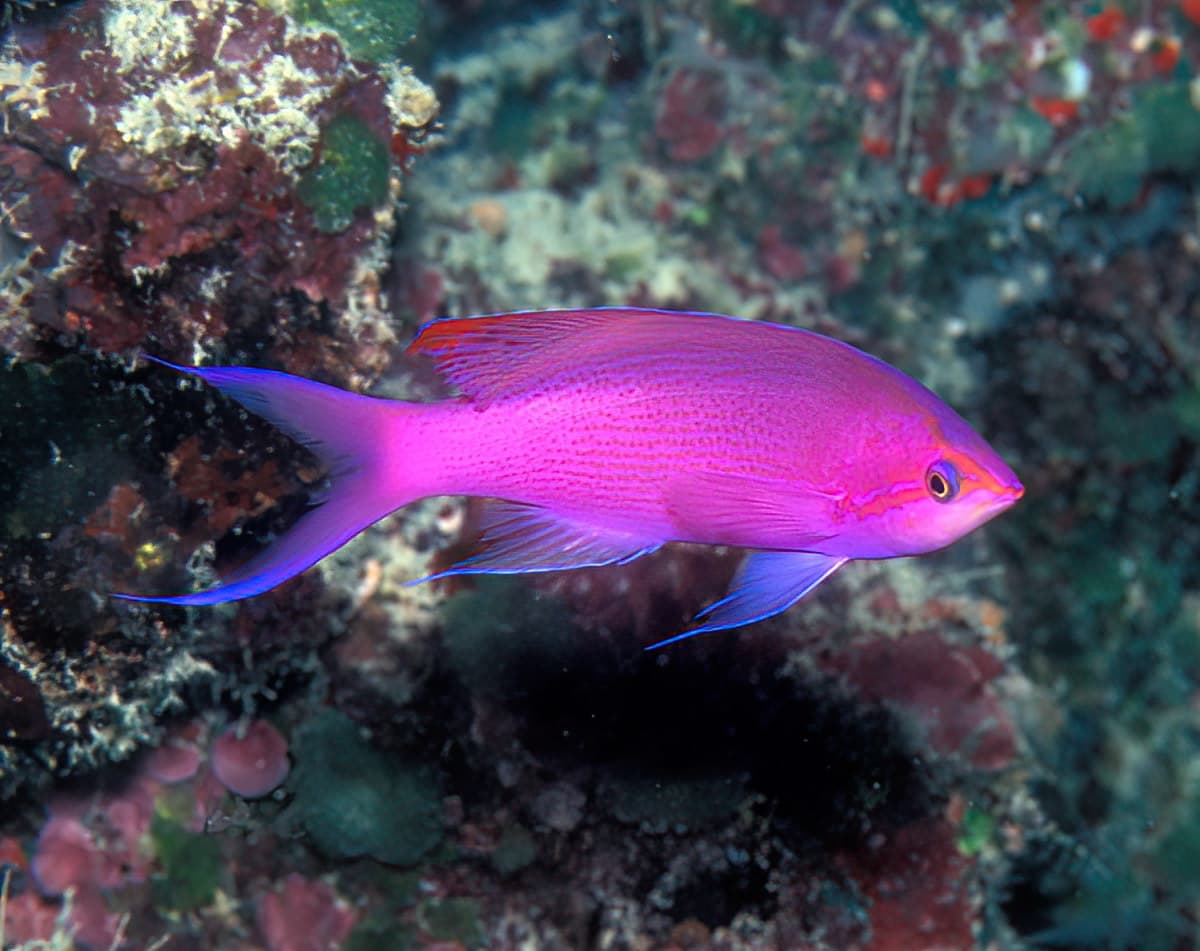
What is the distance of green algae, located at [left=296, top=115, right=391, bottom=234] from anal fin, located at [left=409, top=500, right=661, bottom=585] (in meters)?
1.59

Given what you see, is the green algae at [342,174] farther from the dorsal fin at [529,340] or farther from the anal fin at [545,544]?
the anal fin at [545,544]

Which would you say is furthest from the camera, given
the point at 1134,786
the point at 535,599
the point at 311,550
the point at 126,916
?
the point at 1134,786

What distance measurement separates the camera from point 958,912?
140 inches

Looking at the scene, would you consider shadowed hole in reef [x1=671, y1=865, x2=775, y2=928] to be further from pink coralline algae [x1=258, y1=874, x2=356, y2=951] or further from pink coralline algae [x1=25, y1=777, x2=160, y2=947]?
pink coralline algae [x1=25, y1=777, x2=160, y2=947]

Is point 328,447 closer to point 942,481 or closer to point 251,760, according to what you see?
point 942,481

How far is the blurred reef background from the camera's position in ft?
9.56

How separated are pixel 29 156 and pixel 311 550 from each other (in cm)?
208

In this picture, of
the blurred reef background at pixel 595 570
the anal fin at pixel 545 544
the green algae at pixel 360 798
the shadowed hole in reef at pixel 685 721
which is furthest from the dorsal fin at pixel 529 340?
the green algae at pixel 360 798

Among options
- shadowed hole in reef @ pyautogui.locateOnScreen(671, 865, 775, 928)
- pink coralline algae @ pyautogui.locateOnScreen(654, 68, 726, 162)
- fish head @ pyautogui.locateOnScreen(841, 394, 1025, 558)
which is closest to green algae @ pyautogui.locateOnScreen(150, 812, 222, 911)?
shadowed hole in reef @ pyautogui.locateOnScreen(671, 865, 775, 928)

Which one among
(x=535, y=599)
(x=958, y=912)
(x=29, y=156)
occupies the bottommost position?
(x=958, y=912)

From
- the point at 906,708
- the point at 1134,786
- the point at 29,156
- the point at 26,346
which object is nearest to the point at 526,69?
the point at 29,156

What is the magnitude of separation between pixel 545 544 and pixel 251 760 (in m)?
2.31

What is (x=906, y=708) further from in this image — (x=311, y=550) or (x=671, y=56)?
(x=671, y=56)

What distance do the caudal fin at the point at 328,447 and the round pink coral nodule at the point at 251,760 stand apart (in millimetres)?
1832
